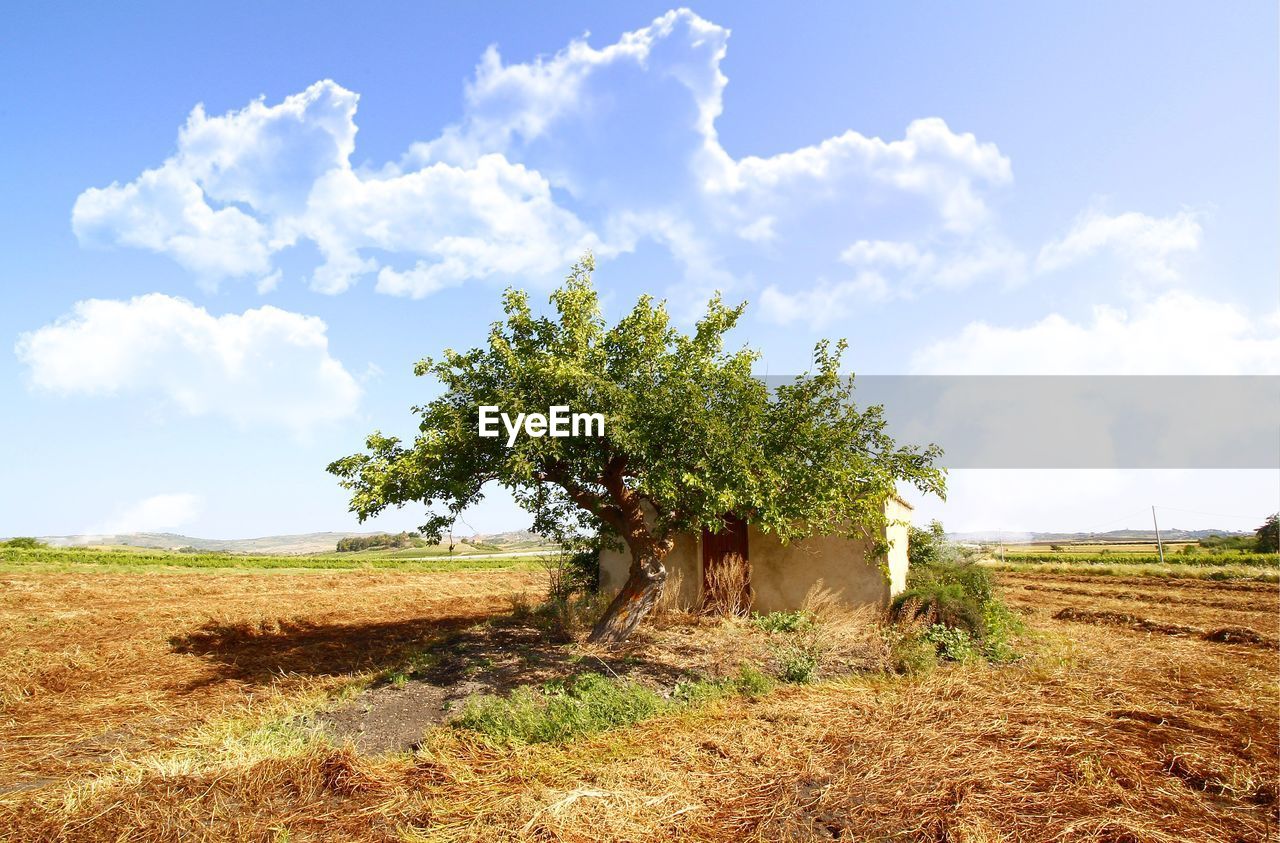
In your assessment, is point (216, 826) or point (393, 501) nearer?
point (216, 826)

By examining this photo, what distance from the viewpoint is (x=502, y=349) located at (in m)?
10.0

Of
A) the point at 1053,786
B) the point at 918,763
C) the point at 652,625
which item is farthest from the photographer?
the point at 652,625

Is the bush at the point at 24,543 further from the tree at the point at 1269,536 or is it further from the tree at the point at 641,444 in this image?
the tree at the point at 1269,536

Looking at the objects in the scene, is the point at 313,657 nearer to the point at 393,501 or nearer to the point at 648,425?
the point at 393,501

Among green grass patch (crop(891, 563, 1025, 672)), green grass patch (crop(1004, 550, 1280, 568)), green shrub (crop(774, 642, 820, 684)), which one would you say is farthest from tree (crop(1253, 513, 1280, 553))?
green shrub (crop(774, 642, 820, 684))

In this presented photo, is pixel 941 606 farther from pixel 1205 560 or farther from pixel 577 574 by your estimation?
pixel 1205 560

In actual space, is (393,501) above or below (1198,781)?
above

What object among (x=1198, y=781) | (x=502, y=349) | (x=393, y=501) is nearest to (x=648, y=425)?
(x=502, y=349)

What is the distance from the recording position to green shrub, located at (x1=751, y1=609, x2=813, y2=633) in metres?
12.4

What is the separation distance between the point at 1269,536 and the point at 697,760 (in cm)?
6322

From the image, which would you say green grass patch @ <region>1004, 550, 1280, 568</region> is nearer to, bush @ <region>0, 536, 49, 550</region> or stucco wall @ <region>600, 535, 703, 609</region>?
stucco wall @ <region>600, 535, 703, 609</region>

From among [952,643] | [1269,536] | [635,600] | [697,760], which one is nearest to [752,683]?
[697,760]

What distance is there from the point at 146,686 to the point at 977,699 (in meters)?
12.3

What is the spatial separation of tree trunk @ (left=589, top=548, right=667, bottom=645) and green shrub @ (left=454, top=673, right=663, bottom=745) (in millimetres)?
2822
